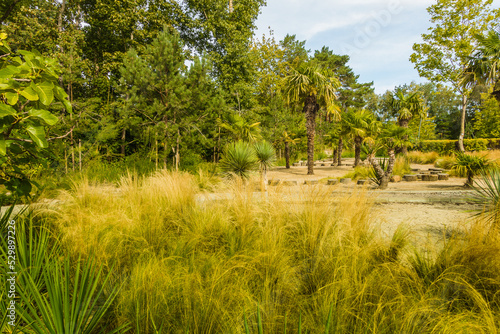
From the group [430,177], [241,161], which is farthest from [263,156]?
[430,177]

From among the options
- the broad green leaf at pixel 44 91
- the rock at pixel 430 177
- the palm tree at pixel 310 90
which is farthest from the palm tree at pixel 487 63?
the broad green leaf at pixel 44 91

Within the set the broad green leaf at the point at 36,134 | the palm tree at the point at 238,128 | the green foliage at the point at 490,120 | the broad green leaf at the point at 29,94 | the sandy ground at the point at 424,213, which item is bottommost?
the sandy ground at the point at 424,213

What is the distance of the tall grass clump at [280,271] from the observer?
64.2 inches

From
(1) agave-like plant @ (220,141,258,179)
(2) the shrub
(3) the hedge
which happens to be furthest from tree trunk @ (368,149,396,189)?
(3) the hedge

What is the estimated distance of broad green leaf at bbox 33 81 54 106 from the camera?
1385mm

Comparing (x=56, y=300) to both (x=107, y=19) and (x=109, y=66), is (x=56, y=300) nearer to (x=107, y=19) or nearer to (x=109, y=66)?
(x=109, y=66)

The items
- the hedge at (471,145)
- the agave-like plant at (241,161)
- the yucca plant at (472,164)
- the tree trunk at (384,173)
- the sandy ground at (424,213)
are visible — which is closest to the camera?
the sandy ground at (424,213)

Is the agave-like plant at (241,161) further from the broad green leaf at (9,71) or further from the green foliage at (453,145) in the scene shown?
the green foliage at (453,145)

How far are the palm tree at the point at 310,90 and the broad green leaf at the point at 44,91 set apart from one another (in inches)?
574

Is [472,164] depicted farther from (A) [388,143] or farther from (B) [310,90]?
(B) [310,90]

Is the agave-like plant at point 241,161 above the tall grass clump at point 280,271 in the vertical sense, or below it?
above

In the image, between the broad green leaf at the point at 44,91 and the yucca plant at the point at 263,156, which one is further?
the yucca plant at the point at 263,156

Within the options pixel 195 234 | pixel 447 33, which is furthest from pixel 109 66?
pixel 447 33

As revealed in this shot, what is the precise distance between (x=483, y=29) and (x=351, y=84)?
24115 mm
